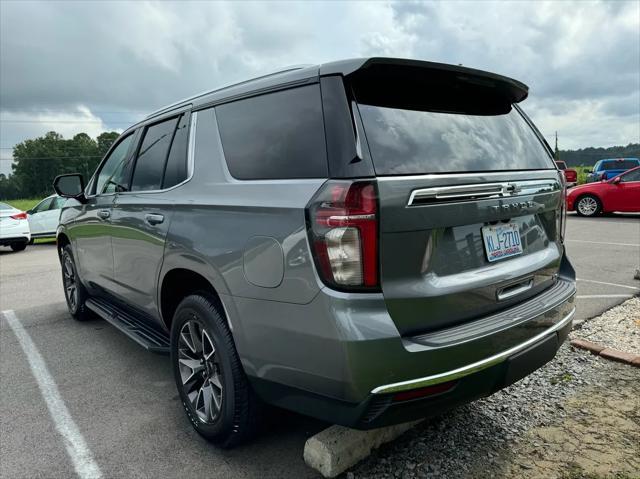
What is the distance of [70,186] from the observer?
4.75m

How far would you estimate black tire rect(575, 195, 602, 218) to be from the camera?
1418 cm

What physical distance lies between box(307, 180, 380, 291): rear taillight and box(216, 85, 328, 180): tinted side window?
0.60 ft

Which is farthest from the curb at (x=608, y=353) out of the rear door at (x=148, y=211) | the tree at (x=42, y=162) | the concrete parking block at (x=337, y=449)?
the tree at (x=42, y=162)

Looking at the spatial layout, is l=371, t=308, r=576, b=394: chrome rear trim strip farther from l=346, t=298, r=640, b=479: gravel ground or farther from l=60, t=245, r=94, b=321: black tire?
l=60, t=245, r=94, b=321: black tire

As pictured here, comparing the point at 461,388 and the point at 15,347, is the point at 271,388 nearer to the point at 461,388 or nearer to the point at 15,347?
the point at 461,388

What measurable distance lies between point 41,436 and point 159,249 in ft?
4.27

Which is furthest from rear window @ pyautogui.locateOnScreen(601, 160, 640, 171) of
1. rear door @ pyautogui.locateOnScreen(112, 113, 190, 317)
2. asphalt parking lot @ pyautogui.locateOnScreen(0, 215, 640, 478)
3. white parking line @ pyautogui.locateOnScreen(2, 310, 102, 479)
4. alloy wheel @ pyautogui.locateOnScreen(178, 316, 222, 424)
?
white parking line @ pyautogui.locateOnScreen(2, 310, 102, 479)

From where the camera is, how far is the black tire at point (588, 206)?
14.2 m

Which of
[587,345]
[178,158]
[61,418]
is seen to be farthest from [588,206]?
→ [61,418]

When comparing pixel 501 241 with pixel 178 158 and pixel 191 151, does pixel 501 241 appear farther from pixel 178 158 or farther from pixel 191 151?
pixel 178 158

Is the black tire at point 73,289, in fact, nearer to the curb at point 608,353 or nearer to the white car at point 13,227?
the curb at point 608,353

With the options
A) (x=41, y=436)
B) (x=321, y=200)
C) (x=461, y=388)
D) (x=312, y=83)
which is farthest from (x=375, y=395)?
(x=41, y=436)

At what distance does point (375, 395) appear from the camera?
1.83 m

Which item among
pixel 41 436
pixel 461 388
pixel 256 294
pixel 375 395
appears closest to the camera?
pixel 375 395
